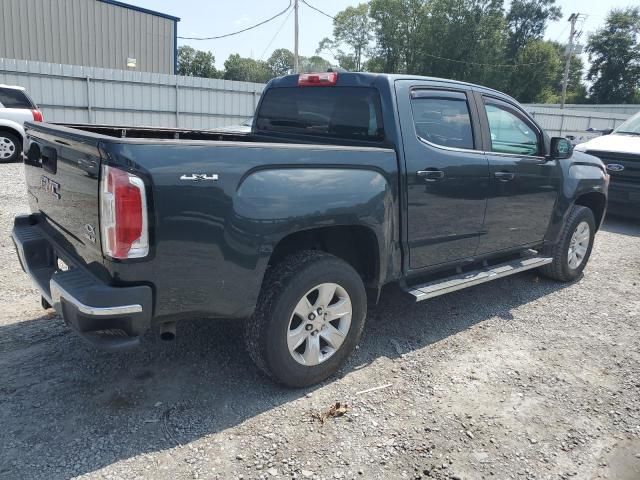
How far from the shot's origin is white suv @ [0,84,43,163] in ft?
34.8

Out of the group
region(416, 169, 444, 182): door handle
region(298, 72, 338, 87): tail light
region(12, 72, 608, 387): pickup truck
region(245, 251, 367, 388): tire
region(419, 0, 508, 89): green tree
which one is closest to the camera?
region(12, 72, 608, 387): pickup truck

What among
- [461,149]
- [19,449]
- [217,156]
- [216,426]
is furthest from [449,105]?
[19,449]

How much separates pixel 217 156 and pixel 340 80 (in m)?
1.69

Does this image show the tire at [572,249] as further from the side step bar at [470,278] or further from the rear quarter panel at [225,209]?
the rear quarter panel at [225,209]

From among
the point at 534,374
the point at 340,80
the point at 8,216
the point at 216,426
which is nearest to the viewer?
the point at 216,426

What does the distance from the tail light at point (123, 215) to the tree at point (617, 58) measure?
2534 inches

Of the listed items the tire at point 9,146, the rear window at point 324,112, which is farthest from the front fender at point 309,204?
the tire at point 9,146

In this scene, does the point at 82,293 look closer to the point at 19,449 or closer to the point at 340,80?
the point at 19,449

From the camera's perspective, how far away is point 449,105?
4.03 meters

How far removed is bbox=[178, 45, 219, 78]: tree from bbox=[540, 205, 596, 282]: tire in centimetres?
7599

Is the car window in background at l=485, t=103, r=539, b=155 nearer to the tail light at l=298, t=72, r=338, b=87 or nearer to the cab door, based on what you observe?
the cab door

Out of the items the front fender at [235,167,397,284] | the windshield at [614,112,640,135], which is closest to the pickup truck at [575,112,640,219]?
the windshield at [614,112,640,135]

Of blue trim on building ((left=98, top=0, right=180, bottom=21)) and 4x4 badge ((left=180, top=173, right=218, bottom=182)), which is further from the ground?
blue trim on building ((left=98, top=0, right=180, bottom=21))

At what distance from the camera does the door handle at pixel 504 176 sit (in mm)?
4238
